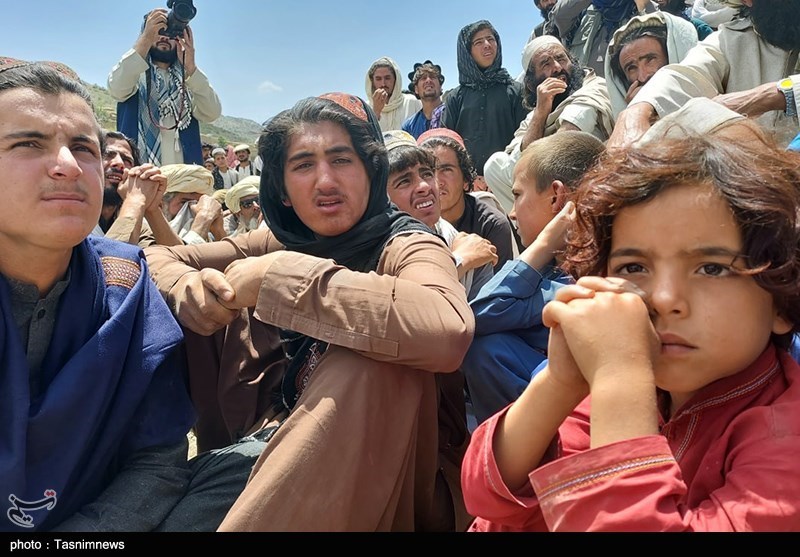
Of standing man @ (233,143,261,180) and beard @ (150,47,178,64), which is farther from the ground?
beard @ (150,47,178,64)

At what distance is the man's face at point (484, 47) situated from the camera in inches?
225

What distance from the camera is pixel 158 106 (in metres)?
5.62

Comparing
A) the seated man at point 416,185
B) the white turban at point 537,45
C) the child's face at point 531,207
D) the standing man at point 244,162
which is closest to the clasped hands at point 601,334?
the child's face at point 531,207

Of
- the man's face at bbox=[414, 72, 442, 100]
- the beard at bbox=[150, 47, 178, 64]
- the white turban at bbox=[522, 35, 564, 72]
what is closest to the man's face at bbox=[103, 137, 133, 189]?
the beard at bbox=[150, 47, 178, 64]

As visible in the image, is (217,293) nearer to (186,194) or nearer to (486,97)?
(186,194)

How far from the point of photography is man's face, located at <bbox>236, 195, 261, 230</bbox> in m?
7.68

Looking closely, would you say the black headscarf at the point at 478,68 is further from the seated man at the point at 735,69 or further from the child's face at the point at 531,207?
the child's face at the point at 531,207

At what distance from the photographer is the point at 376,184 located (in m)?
2.34

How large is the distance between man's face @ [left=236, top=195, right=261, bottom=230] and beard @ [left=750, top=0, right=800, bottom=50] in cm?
585

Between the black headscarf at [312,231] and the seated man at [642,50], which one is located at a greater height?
the seated man at [642,50]

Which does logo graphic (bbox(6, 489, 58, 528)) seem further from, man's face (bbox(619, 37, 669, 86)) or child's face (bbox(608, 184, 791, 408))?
man's face (bbox(619, 37, 669, 86))

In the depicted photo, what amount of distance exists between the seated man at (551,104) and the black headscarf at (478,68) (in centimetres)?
73

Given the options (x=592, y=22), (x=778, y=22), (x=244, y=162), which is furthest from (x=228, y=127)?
(x=778, y=22)

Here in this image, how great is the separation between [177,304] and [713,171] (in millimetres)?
1610
